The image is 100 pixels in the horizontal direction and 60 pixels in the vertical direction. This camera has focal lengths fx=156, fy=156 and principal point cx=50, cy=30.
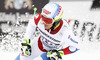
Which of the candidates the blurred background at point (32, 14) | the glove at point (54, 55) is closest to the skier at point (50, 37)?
the glove at point (54, 55)

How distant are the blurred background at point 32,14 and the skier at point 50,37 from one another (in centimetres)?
100

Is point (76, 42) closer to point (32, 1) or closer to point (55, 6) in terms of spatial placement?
point (55, 6)

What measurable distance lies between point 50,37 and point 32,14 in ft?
4.05

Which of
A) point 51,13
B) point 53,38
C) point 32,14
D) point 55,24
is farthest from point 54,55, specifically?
point 32,14

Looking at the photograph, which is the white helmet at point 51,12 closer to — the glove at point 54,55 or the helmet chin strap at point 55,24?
the helmet chin strap at point 55,24

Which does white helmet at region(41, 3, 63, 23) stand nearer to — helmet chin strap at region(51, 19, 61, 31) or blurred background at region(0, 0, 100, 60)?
helmet chin strap at region(51, 19, 61, 31)

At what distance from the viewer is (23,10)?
289cm

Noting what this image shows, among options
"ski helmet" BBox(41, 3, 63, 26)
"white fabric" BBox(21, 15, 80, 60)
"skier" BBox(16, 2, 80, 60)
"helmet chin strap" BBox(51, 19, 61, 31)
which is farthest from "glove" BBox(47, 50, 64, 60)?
"ski helmet" BBox(41, 3, 63, 26)

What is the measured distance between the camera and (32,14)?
117 inches

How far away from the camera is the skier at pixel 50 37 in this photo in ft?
5.37

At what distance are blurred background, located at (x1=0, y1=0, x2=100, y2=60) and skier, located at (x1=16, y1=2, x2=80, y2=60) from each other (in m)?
1.00

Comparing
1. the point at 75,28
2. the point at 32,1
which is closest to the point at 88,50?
the point at 75,28

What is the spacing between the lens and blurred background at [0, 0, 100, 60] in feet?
9.34

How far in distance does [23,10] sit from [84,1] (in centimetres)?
117
